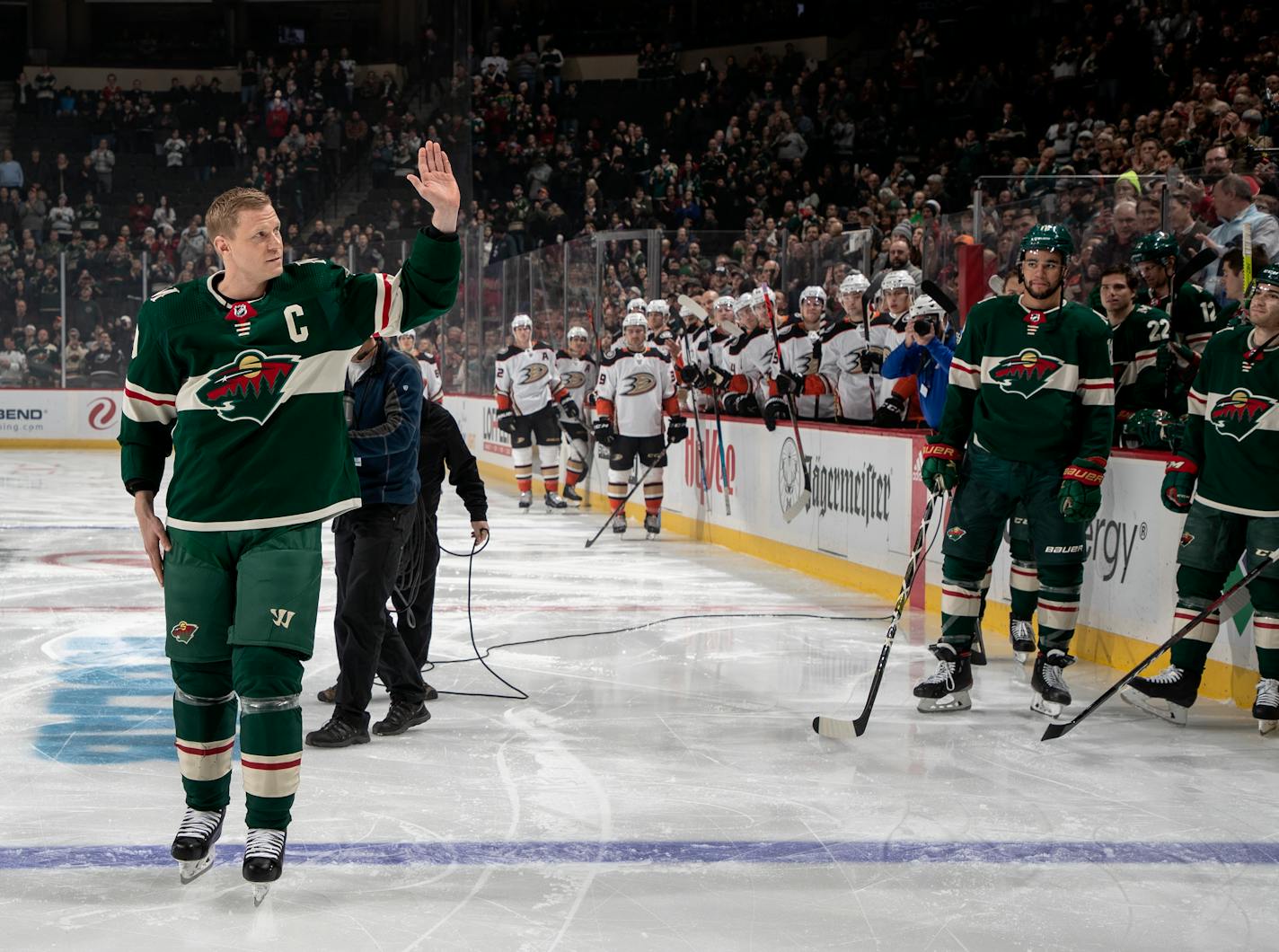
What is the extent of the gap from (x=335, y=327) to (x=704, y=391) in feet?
27.5

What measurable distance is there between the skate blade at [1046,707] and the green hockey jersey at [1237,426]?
847 millimetres

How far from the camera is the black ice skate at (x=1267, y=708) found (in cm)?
495

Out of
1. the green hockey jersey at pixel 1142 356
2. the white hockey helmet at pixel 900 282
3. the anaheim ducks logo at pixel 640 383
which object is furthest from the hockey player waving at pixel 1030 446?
the anaheim ducks logo at pixel 640 383

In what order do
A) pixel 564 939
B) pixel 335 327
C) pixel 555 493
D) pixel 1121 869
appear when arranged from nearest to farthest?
pixel 564 939
pixel 335 327
pixel 1121 869
pixel 555 493

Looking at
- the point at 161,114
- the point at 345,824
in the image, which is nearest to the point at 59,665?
the point at 345,824

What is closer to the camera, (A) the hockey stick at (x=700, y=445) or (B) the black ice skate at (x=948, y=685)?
(B) the black ice skate at (x=948, y=685)

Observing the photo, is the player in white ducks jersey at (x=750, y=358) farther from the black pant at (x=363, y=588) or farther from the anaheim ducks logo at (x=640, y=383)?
the black pant at (x=363, y=588)

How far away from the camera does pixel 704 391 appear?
11570 mm

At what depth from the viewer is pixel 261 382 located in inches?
125

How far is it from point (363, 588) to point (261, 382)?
1506 mm

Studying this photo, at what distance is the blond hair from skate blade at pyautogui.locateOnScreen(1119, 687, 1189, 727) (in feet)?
A: 11.6

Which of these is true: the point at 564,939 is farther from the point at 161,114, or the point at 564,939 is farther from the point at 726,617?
the point at 161,114

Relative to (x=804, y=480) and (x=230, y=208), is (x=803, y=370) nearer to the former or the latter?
(x=804, y=480)

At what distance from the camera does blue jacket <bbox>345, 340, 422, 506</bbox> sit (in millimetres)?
4547
